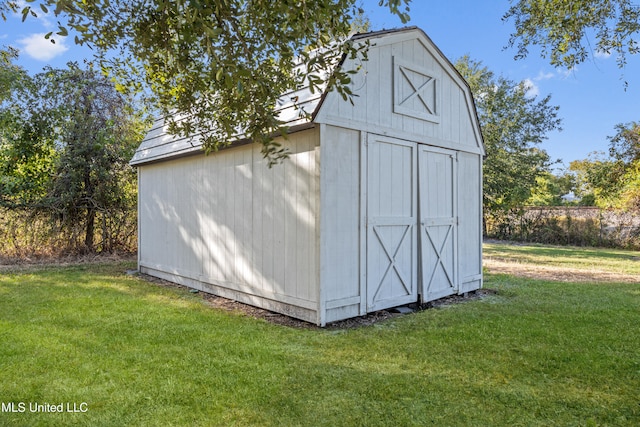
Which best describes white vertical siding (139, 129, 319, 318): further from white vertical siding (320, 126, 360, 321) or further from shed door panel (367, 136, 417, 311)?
shed door panel (367, 136, 417, 311)

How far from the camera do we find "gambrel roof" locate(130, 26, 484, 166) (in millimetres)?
4176

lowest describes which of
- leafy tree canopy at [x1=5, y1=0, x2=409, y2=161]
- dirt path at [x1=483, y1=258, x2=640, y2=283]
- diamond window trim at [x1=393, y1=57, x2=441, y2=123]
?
dirt path at [x1=483, y1=258, x2=640, y2=283]

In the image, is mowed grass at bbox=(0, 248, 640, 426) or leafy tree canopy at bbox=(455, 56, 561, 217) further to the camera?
leafy tree canopy at bbox=(455, 56, 561, 217)

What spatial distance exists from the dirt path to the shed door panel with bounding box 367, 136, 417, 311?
13.0 feet

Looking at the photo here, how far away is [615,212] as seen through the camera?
13.6m

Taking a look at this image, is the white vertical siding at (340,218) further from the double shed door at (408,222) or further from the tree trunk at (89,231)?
the tree trunk at (89,231)

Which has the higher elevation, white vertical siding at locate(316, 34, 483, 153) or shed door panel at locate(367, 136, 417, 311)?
white vertical siding at locate(316, 34, 483, 153)

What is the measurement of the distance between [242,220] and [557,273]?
6.76 metres

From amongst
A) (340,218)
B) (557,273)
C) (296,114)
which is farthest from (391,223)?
(557,273)

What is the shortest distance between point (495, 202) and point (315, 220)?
13.2m

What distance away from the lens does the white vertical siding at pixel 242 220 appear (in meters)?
4.45

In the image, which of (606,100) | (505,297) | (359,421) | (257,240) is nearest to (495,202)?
(606,100)

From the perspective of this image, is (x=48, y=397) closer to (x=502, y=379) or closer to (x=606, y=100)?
(x=502, y=379)

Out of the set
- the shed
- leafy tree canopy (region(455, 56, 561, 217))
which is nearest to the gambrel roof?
the shed
